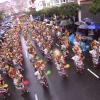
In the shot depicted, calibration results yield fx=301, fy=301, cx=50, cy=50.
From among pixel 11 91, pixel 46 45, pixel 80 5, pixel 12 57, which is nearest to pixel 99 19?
pixel 80 5

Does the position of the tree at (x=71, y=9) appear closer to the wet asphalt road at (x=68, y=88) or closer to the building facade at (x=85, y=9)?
the building facade at (x=85, y=9)

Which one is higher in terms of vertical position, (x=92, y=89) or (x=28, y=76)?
(x=92, y=89)

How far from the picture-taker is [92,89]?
58.0 feet

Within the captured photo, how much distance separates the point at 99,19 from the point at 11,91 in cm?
1990

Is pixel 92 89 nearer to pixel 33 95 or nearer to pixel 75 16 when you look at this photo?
pixel 33 95

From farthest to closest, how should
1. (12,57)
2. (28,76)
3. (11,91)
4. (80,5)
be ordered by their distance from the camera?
1. (80,5)
2. (12,57)
3. (28,76)
4. (11,91)

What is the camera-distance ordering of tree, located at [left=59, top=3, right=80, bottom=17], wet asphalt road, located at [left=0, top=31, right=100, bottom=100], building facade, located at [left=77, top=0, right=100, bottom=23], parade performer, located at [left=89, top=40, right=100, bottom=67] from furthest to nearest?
tree, located at [left=59, top=3, right=80, bottom=17], building facade, located at [left=77, top=0, right=100, bottom=23], parade performer, located at [left=89, top=40, right=100, bottom=67], wet asphalt road, located at [left=0, top=31, right=100, bottom=100]

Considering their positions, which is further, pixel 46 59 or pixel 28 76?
pixel 46 59

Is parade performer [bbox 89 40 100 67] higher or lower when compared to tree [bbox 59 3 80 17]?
higher

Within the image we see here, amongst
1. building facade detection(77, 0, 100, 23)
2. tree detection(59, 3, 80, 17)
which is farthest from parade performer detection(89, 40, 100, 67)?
Result: tree detection(59, 3, 80, 17)

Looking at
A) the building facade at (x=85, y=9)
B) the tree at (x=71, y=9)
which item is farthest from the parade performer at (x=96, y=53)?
the tree at (x=71, y=9)

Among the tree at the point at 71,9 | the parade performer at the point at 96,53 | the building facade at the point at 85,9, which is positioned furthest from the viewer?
the tree at the point at 71,9

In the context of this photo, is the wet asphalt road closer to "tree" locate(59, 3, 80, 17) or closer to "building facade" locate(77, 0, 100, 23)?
"building facade" locate(77, 0, 100, 23)

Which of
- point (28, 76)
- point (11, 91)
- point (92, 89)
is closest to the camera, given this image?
point (92, 89)
